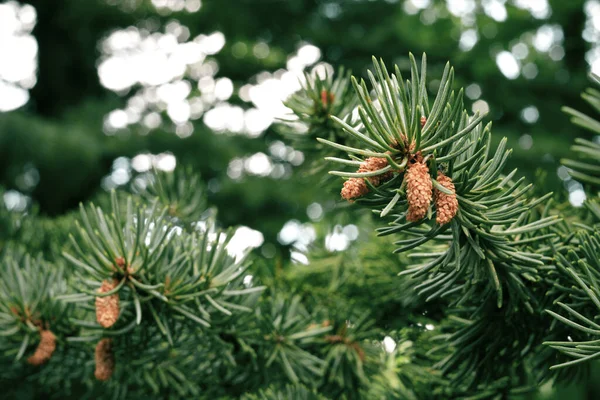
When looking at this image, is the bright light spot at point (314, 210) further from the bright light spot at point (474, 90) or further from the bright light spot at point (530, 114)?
the bright light spot at point (530, 114)

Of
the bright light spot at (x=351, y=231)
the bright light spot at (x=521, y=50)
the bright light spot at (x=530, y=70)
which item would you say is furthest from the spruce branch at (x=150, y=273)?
the bright light spot at (x=521, y=50)

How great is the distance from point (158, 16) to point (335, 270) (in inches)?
121

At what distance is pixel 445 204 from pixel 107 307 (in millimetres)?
251

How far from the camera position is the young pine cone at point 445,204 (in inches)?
11.8

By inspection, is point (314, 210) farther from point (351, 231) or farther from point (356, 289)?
point (356, 289)

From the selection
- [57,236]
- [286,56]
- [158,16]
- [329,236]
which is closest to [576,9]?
[286,56]

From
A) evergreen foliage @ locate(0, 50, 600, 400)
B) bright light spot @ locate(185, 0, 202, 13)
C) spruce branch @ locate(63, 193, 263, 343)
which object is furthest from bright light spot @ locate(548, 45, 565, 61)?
spruce branch @ locate(63, 193, 263, 343)

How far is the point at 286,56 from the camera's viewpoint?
3385 millimetres

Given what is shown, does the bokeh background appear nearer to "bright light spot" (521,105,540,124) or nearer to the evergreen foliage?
"bright light spot" (521,105,540,124)

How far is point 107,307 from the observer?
0.41 meters

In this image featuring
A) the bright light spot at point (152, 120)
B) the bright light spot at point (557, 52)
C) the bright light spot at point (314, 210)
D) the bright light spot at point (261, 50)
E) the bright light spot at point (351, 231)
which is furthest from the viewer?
the bright light spot at point (557, 52)

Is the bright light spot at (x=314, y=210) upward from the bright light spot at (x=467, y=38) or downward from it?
downward

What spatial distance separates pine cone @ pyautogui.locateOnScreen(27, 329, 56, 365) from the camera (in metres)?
0.48

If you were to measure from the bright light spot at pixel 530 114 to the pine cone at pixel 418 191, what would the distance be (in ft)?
10.4
